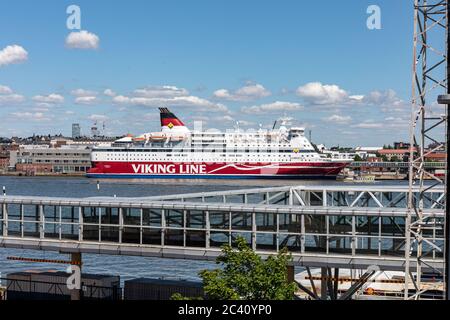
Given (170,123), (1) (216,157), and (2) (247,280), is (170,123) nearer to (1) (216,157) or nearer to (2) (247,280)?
(1) (216,157)

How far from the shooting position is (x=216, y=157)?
114000 millimetres

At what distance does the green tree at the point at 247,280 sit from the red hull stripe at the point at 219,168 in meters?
97.3

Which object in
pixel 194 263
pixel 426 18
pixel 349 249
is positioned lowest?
pixel 194 263

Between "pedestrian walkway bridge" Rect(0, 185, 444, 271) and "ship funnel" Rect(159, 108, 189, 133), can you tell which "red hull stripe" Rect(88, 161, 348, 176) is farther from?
"pedestrian walkway bridge" Rect(0, 185, 444, 271)

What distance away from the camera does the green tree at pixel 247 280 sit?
1213cm

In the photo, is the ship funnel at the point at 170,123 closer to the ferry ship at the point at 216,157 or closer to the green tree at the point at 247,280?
the ferry ship at the point at 216,157

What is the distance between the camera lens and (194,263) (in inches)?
1352

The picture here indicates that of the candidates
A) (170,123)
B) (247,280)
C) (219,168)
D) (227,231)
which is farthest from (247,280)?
(170,123)

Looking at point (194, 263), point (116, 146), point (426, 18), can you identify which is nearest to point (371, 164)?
point (116, 146)

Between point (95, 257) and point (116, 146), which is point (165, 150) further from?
point (95, 257)

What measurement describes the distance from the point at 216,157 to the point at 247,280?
102 meters

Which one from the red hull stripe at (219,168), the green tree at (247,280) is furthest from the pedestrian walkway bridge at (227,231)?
the red hull stripe at (219,168)

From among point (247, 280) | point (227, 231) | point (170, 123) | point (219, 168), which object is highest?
point (170, 123)
